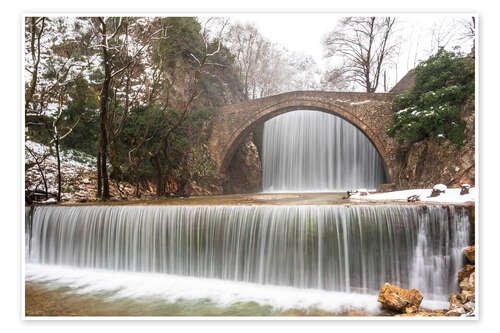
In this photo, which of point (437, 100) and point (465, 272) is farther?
point (437, 100)

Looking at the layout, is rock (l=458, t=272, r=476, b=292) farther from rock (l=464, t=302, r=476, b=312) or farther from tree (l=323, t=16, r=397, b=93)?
tree (l=323, t=16, r=397, b=93)

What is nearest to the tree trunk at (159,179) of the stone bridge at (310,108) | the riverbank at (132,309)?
the stone bridge at (310,108)

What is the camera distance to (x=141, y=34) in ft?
16.4

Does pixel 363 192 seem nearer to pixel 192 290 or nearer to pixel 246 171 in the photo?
pixel 192 290

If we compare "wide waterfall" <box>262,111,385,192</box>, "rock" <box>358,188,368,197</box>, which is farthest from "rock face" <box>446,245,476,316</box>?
"wide waterfall" <box>262,111,385,192</box>

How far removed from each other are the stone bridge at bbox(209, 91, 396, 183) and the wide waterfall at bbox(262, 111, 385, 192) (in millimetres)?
1102

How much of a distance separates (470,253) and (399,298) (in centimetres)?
91

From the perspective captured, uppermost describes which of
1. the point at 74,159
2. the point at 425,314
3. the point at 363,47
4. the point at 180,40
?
the point at 180,40

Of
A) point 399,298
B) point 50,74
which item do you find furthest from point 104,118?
point 399,298

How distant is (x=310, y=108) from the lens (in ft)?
25.3

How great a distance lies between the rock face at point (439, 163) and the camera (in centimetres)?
439

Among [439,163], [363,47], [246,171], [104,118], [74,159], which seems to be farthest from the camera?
[246,171]
